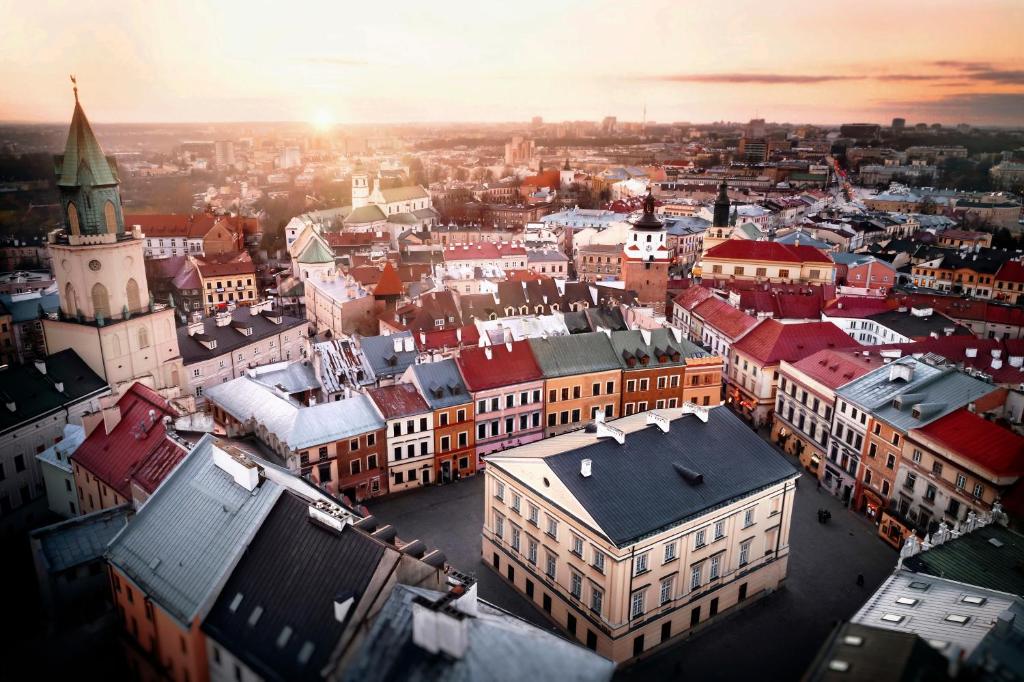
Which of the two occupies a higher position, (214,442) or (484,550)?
(214,442)

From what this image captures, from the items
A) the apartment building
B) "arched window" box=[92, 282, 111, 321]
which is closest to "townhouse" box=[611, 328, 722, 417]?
the apartment building

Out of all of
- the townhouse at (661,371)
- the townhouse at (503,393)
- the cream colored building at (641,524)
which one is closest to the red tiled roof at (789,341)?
the townhouse at (661,371)

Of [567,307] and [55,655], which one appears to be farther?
[567,307]

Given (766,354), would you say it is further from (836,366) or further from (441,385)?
(441,385)

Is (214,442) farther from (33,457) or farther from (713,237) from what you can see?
(713,237)

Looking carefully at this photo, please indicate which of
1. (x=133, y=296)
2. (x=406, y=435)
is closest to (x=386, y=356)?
(x=406, y=435)

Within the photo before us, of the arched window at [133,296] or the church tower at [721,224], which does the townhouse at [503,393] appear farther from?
the church tower at [721,224]

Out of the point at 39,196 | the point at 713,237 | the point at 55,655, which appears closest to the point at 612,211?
the point at 713,237

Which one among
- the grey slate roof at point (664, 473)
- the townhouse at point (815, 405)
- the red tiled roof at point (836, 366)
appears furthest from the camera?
the red tiled roof at point (836, 366)
